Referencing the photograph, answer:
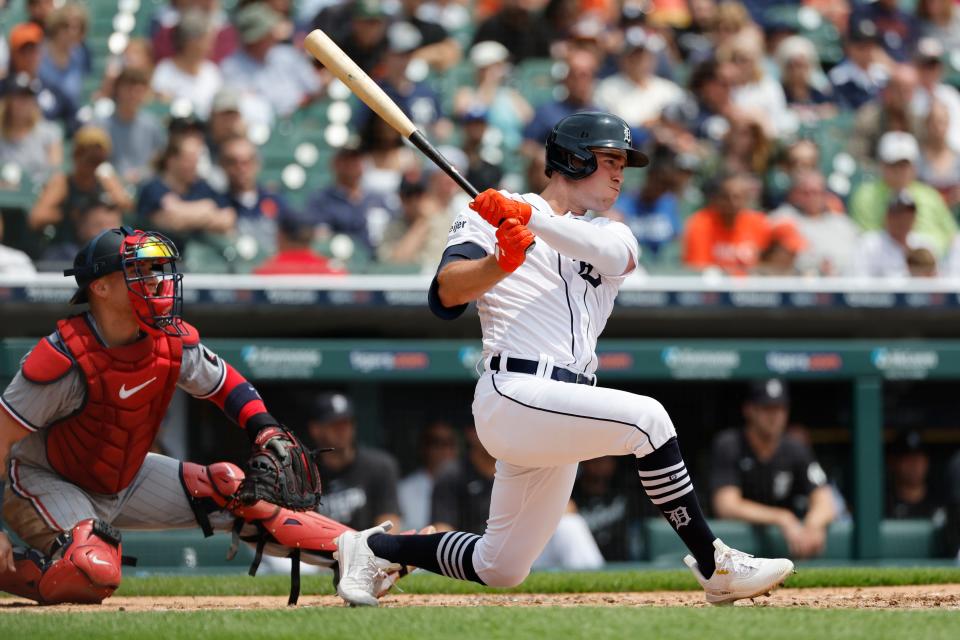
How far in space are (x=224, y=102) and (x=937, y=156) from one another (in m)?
4.38

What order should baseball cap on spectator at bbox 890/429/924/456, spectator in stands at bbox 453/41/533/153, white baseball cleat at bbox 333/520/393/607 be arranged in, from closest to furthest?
1. white baseball cleat at bbox 333/520/393/607
2. baseball cap on spectator at bbox 890/429/924/456
3. spectator in stands at bbox 453/41/533/153

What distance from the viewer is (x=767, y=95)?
9.41m

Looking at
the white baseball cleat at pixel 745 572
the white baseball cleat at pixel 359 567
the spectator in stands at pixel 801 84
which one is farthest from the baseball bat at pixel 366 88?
the spectator in stands at pixel 801 84

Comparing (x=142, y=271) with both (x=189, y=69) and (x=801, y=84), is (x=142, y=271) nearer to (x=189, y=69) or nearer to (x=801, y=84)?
(x=189, y=69)

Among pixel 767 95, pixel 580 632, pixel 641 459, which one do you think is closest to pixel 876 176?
pixel 767 95

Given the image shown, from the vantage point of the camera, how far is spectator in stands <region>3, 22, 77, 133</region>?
846cm

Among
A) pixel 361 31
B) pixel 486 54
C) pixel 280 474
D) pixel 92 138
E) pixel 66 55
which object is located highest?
pixel 361 31

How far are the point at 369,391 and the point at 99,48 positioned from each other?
380cm

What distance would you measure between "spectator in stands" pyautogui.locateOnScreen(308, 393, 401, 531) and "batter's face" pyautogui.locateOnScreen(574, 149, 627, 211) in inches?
105

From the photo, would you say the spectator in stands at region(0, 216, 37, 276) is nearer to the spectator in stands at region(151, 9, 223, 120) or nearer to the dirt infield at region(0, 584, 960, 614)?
the dirt infield at region(0, 584, 960, 614)

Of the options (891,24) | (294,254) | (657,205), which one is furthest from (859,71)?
(294,254)

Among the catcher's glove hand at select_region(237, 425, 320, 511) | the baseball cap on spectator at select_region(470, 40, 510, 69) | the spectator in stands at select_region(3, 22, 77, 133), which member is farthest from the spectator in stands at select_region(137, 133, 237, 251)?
the catcher's glove hand at select_region(237, 425, 320, 511)

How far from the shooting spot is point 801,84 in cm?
960

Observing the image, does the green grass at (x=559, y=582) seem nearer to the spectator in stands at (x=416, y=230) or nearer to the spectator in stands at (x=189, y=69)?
the spectator in stands at (x=416, y=230)
